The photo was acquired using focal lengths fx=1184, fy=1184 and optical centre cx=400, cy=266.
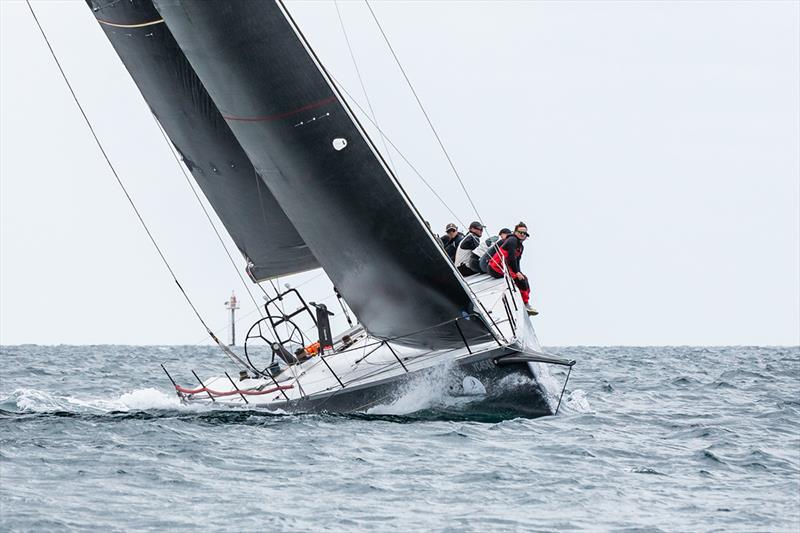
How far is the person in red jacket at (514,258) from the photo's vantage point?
1602cm

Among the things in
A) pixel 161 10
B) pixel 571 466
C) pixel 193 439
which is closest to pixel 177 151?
pixel 161 10

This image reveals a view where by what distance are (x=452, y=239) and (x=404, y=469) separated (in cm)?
783

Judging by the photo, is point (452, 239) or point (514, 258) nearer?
point (514, 258)

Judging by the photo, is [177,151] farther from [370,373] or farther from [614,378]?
[614,378]

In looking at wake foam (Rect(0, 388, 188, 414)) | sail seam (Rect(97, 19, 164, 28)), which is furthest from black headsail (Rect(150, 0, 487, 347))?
wake foam (Rect(0, 388, 188, 414))

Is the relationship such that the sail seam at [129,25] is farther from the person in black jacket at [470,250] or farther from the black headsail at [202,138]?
the person in black jacket at [470,250]

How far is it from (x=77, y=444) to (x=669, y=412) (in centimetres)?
742

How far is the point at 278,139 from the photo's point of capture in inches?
479

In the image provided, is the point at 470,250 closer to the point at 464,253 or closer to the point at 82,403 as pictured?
the point at 464,253

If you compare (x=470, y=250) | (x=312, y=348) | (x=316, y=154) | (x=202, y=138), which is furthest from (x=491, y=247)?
(x=316, y=154)

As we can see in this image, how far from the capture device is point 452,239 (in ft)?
56.9

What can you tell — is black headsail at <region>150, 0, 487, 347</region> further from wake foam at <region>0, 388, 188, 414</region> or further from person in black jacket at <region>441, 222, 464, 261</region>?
person in black jacket at <region>441, 222, 464, 261</region>

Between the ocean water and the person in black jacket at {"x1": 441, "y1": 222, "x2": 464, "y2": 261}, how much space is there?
3.36 m

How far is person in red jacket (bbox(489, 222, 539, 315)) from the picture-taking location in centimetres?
1602
